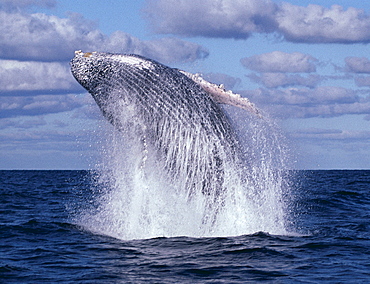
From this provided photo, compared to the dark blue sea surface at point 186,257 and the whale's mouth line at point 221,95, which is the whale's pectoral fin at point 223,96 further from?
the dark blue sea surface at point 186,257

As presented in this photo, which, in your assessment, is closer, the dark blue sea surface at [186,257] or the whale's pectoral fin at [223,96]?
the dark blue sea surface at [186,257]

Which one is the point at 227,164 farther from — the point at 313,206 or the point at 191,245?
the point at 313,206

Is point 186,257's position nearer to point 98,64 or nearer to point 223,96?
point 223,96

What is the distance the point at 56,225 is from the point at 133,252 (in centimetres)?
478

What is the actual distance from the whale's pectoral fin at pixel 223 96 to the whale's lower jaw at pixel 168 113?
0.67 feet


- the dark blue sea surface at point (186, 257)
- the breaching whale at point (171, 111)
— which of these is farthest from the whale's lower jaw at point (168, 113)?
the dark blue sea surface at point (186, 257)

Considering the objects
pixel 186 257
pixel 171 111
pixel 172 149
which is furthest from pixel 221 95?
pixel 186 257

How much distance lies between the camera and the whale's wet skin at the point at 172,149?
38.4 ft

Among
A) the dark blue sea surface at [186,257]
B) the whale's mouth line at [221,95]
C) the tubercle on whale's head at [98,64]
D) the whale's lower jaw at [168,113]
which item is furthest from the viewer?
the whale's mouth line at [221,95]

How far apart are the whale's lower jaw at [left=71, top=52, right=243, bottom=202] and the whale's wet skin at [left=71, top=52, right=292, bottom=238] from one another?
2 centimetres

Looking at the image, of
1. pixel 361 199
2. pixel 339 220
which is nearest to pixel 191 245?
pixel 339 220

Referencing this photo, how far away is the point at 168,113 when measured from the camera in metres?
11.6

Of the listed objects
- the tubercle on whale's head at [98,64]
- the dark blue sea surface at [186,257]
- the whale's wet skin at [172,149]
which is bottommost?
the dark blue sea surface at [186,257]

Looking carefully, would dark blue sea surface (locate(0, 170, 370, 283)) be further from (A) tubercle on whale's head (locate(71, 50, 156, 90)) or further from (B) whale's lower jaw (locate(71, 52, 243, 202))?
(A) tubercle on whale's head (locate(71, 50, 156, 90))
